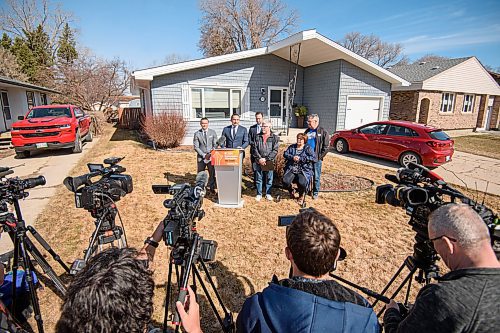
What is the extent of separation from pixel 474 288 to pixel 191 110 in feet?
38.5

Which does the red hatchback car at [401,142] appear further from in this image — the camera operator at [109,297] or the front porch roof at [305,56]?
the camera operator at [109,297]

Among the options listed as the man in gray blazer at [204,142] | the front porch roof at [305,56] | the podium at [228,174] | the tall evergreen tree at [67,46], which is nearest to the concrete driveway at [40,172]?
the man in gray blazer at [204,142]

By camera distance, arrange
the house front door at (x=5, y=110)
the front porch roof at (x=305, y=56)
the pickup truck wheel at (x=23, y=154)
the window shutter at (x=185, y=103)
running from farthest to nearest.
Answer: the house front door at (x=5, y=110)
the window shutter at (x=185, y=103)
the front porch roof at (x=305, y=56)
the pickup truck wheel at (x=23, y=154)

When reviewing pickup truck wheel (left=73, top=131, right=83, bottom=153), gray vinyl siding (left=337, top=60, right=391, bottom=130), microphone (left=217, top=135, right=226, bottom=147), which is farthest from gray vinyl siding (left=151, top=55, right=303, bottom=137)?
microphone (left=217, top=135, right=226, bottom=147)

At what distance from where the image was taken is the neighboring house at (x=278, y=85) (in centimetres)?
1151

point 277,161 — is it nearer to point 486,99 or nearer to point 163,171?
point 163,171

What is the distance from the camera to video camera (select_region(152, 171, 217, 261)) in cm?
158

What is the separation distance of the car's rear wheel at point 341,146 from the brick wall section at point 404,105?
10080 millimetres

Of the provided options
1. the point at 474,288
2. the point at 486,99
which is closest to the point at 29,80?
the point at 474,288

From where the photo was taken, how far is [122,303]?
0.92 metres

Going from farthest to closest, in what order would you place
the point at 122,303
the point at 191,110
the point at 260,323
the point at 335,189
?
the point at 191,110, the point at 335,189, the point at 260,323, the point at 122,303

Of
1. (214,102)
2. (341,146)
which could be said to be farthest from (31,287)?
(214,102)

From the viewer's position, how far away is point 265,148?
554 cm

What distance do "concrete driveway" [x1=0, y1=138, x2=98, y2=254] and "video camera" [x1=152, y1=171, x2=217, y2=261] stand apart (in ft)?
12.7
